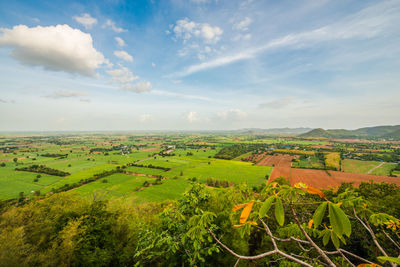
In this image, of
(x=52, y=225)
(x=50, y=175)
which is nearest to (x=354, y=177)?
(x=52, y=225)

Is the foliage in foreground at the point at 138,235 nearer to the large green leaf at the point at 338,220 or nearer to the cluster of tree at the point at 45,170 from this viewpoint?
the large green leaf at the point at 338,220

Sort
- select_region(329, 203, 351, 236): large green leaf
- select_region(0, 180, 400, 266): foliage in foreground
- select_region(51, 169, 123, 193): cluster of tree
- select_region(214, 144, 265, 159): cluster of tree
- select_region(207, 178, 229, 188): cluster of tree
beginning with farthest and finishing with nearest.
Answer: select_region(214, 144, 265, 159): cluster of tree → select_region(207, 178, 229, 188): cluster of tree → select_region(51, 169, 123, 193): cluster of tree → select_region(0, 180, 400, 266): foliage in foreground → select_region(329, 203, 351, 236): large green leaf

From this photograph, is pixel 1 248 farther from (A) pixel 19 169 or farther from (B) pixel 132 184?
(A) pixel 19 169

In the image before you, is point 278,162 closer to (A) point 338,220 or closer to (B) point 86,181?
(B) point 86,181

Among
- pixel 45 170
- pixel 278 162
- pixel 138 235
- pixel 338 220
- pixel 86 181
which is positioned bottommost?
pixel 86 181

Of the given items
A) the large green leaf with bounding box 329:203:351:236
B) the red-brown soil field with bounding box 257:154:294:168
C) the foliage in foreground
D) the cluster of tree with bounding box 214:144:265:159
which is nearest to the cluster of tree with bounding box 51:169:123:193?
the foliage in foreground

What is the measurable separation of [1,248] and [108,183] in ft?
162

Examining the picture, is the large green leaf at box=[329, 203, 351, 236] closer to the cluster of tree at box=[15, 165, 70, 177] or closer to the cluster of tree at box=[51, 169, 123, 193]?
the cluster of tree at box=[51, 169, 123, 193]

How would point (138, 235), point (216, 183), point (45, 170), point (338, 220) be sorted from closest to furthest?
point (338, 220)
point (138, 235)
point (216, 183)
point (45, 170)

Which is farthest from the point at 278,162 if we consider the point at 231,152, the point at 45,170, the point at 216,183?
the point at 45,170

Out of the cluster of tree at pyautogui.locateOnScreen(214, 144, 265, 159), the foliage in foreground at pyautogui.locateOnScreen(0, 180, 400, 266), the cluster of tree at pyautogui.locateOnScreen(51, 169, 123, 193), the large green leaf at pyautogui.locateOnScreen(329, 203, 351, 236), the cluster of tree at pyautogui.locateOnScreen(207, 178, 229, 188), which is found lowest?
the cluster of tree at pyautogui.locateOnScreen(51, 169, 123, 193)

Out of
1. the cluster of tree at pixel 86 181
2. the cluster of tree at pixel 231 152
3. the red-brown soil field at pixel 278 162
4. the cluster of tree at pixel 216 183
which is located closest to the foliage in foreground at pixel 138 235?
the cluster of tree at pixel 216 183

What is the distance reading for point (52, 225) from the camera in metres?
15.7

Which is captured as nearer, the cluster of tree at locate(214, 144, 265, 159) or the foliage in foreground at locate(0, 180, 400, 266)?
the foliage in foreground at locate(0, 180, 400, 266)
